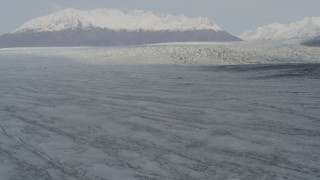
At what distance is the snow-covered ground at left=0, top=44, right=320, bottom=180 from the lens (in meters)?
5.86

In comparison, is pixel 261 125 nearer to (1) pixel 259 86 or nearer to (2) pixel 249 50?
(1) pixel 259 86

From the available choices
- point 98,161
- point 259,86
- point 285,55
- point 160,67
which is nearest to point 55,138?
point 98,161

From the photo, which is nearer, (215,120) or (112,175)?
(112,175)

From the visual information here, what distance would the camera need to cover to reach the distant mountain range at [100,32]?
157000mm

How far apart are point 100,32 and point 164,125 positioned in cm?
17354

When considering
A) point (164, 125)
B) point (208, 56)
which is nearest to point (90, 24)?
point (208, 56)

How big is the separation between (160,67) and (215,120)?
10821 mm

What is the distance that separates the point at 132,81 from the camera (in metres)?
15.1

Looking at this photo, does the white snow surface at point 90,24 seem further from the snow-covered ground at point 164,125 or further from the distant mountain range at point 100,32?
the snow-covered ground at point 164,125

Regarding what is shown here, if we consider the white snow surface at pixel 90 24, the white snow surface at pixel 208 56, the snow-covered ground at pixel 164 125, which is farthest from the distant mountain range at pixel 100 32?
the snow-covered ground at pixel 164 125

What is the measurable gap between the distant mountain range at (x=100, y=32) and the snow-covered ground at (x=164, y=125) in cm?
13845

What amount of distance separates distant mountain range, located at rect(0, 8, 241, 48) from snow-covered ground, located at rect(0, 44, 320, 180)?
Result: 138454mm

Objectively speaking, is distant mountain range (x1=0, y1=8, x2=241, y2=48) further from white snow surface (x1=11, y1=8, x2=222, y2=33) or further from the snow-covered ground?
the snow-covered ground

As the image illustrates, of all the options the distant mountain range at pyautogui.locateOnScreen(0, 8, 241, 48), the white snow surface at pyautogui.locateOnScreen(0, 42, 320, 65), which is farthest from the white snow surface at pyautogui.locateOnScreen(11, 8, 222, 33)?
the white snow surface at pyautogui.locateOnScreen(0, 42, 320, 65)
